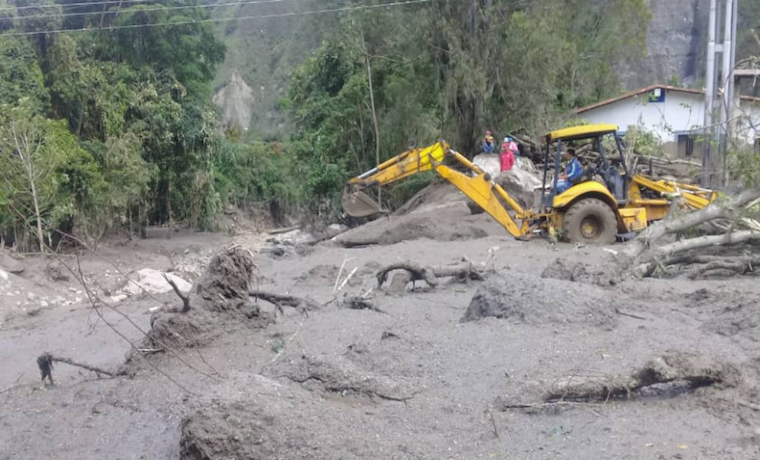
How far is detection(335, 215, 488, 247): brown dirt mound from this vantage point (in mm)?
19469

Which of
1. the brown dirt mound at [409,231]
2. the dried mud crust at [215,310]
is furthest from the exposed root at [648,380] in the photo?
the brown dirt mound at [409,231]

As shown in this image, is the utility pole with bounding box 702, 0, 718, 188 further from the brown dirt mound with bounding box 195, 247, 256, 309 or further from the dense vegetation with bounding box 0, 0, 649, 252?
the brown dirt mound with bounding box 195, 247, 256, 309

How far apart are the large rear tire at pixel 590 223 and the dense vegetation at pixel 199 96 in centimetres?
908

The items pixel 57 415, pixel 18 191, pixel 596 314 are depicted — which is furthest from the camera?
pixel 18 191

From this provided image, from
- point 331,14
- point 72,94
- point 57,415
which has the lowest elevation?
point 57,415

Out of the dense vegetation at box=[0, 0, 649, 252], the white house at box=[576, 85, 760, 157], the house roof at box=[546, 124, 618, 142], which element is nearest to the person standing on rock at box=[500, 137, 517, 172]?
the dense vegetation at box=[0, 0, 649, 252]

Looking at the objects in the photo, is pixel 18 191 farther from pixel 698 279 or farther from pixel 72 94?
pixel 698 279

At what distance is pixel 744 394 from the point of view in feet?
19.7

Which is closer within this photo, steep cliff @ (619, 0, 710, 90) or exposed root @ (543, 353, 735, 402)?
exposed root @ (543, 353, 735, 402)

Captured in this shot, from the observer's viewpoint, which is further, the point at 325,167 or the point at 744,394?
the point at 325,167

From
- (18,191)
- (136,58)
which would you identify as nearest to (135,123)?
(136,58)

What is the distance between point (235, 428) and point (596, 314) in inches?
175

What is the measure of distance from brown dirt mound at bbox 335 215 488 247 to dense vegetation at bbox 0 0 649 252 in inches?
Answer: 133

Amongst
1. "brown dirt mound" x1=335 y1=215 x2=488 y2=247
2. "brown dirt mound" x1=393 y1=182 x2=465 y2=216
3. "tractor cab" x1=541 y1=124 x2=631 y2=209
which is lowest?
"brown dirt mound" x1=335 y1=215 x2=488 y2=247
